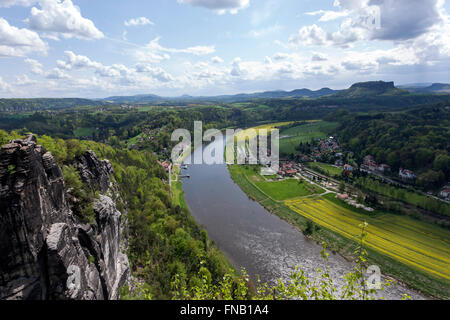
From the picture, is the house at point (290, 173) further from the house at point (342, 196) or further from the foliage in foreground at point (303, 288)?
the foliage in foreground at point (303, 288)

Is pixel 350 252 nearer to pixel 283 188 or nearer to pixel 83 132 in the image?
pixel 283 188

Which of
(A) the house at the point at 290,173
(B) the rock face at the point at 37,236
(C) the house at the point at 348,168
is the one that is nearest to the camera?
(B) the rock face at the point at 37,236

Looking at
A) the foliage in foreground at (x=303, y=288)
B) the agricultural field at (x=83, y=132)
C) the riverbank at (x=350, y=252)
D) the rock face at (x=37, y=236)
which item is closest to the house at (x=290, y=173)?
the riverbank at (x=350, y=252)

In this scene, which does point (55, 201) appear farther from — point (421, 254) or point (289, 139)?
point (289, 139)

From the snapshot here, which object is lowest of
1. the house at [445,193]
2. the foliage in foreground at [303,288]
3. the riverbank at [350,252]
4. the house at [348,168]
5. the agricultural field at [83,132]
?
the riverbank at [350,252]

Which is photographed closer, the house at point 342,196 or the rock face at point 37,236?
the rock face at point 37,236
